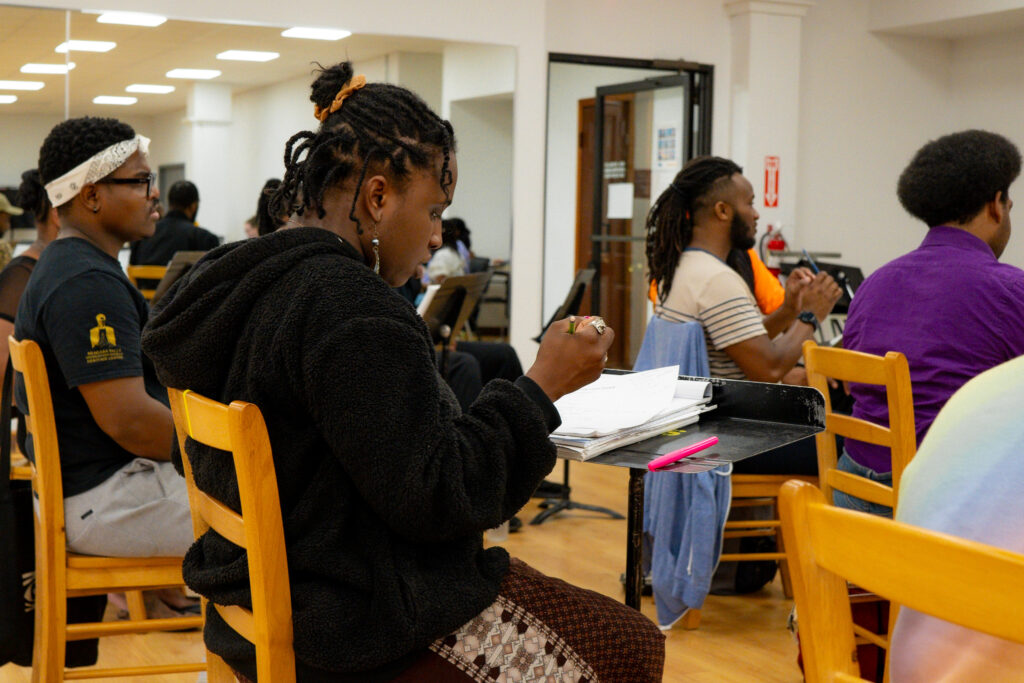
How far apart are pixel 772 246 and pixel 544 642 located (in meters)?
5.84

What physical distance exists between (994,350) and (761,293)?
1.43 meters

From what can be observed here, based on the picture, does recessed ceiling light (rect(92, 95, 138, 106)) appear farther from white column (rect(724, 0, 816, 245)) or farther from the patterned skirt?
the patterned skirt

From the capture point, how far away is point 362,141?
1.35 m

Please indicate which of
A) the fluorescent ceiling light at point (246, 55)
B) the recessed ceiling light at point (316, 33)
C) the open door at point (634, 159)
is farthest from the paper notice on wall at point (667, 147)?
the fluorescent ceiling light at point (246, 55)

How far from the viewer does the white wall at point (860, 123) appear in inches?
287

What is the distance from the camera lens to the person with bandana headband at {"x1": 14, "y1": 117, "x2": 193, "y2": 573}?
2.10 metres

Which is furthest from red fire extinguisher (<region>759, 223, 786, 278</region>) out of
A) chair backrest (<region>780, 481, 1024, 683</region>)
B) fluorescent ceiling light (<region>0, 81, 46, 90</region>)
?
chair backrest (<region>780, 481, 1024, 683</region>)

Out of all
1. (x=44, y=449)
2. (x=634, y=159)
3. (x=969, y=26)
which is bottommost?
(x=44, y=449)

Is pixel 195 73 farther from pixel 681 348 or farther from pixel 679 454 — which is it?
pixel 679 454

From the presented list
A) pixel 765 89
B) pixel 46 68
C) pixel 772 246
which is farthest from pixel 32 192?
pixel 765 89

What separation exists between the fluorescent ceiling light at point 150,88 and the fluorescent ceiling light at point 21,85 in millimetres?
413

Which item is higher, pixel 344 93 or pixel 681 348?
pixel 344 93

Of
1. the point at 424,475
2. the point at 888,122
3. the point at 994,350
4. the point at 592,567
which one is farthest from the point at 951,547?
the point at 888,122

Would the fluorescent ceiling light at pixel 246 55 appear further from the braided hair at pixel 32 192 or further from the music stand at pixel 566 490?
the braided hair at pixel 32 192
